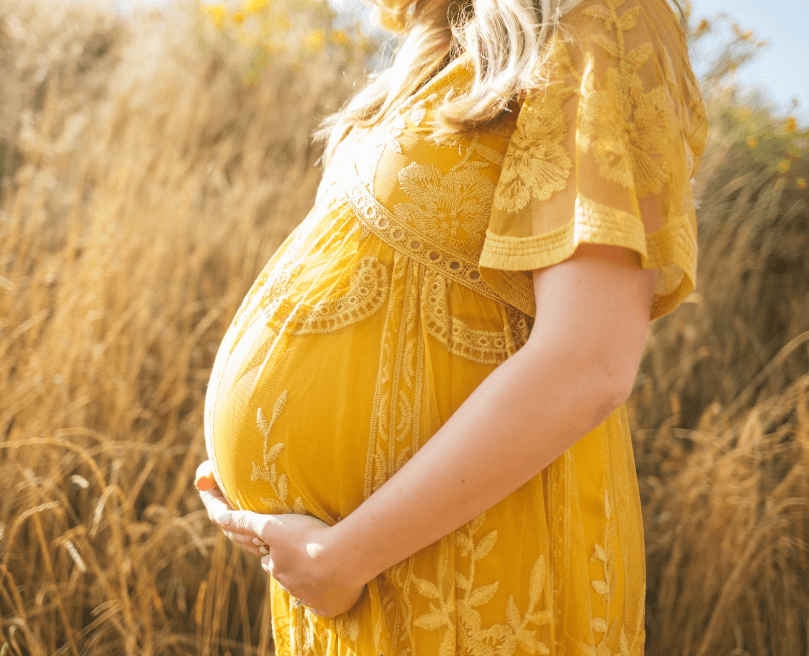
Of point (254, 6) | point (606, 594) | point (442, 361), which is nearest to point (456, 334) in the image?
point (442, 361)

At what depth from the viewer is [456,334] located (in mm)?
680

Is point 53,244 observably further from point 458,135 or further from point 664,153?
point 664,153

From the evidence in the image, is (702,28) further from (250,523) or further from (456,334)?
(250,523)

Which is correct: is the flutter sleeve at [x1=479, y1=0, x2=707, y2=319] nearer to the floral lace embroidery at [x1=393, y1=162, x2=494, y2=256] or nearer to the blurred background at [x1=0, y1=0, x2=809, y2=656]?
the floral lace embroidery at [x1=393, y1=162, x2=494, y2=256]

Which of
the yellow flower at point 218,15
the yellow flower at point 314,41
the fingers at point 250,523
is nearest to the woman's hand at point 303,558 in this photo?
the fingers at point 250,523

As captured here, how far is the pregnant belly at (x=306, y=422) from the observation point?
68 centimetres

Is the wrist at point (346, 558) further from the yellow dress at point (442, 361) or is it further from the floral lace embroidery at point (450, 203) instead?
the floral lace embroidery at point (450, 203)

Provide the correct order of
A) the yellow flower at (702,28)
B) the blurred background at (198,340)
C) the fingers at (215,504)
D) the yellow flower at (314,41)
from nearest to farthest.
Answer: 1. the fingers at (215,504)
2. the blurred background at (198,340)
3. the yellow flower at (702,28)
4. the yellow flower at (314,41)

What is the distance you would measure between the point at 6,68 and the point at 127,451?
2.70 meters

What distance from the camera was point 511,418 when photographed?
1.84ft

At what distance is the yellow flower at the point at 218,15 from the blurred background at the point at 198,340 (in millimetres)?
14

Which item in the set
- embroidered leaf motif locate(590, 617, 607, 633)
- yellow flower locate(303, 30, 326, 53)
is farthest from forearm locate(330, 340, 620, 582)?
yellow flower locate(303, 30, 326, 53)

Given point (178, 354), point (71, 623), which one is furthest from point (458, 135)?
point (178, 354)

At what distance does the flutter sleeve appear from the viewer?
549mm
